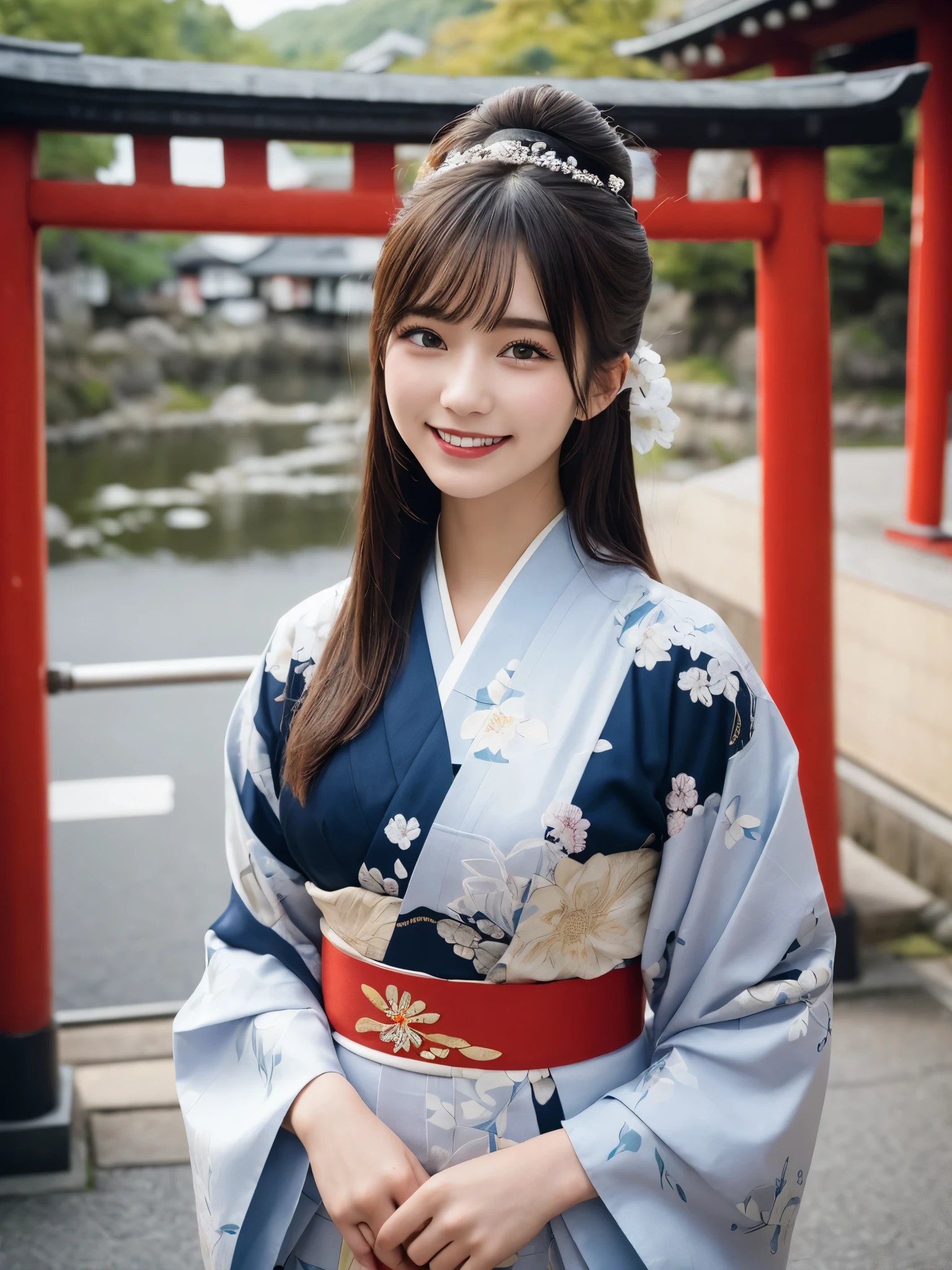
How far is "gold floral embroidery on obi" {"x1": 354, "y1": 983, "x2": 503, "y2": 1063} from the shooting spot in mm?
1381

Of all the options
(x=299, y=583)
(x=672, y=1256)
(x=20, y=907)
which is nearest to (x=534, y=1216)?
(x=672, y=1256)

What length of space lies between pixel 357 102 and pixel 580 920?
6.50 ft

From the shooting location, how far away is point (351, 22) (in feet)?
142

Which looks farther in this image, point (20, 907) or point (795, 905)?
point (20, 907)

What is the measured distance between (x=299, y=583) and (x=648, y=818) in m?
10.3

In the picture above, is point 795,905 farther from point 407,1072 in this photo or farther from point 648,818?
point 407,1072

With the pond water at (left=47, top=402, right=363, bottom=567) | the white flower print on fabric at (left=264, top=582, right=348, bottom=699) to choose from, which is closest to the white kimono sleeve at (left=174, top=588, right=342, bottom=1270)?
the white flower print on fabric at (left=264, top=582, right=348, bottom=699)

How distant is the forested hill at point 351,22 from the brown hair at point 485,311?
34295 mm

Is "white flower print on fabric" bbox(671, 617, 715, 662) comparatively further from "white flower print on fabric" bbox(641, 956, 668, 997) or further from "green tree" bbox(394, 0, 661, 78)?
"green tree" bbox(394, 0, 661, 78)

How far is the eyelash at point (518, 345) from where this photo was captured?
4.28 feet

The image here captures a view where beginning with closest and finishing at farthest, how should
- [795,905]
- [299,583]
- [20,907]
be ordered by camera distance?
[795,905], [20,907], [299,583]

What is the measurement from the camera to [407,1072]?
1.41m

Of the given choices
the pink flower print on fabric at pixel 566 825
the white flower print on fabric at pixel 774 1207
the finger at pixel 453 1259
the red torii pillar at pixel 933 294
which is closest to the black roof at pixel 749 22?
the red torii pillar at pixel 933 294

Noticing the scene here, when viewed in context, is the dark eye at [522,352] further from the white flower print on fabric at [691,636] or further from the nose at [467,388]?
the white flower print on fabric at [691,636]
